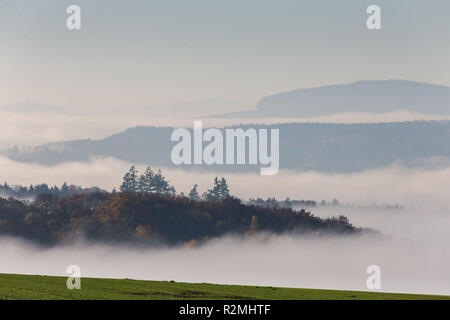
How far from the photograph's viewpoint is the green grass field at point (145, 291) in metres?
48.3

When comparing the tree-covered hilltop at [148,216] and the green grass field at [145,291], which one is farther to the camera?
the tree-covered hilltop at [148,216]

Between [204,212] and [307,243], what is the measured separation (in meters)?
16.4

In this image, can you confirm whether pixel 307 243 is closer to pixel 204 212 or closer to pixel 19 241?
pixel 204 212

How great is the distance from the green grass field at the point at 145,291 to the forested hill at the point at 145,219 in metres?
58.8

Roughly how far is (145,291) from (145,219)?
68.6m

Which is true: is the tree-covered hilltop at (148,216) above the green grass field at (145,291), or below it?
above

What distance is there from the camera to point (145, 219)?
120250mm

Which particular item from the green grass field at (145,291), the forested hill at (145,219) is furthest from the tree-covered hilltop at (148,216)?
the green grass field at (145,291)

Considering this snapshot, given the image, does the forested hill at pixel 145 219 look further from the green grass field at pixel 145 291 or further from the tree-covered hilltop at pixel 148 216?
the green grass field at pixel 145 291

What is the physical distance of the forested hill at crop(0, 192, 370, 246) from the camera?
11850cm
